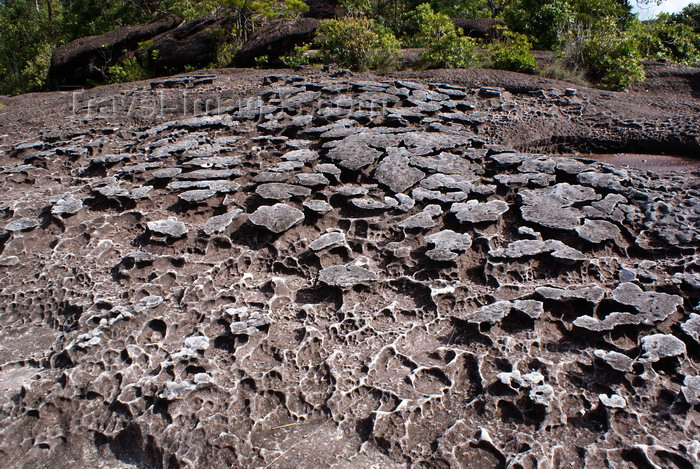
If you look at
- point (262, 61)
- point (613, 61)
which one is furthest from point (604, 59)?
point (262, 61)

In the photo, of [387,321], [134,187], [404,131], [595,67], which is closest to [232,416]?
[387,321]

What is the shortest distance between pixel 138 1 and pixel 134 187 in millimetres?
14463

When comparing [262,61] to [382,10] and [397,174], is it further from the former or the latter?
[382,10]

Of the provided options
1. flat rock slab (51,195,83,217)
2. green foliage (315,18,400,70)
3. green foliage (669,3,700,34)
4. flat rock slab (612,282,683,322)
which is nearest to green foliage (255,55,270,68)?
green foliage (315,18,400,70)

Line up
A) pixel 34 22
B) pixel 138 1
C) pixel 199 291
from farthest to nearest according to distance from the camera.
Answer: pixel 34 22 < pixel 138 1 < pixel 199 291

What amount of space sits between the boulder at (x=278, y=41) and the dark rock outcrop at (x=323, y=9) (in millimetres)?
4976

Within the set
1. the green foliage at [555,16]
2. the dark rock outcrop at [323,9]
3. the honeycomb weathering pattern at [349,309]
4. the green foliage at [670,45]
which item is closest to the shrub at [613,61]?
the green foliage at [555,16]

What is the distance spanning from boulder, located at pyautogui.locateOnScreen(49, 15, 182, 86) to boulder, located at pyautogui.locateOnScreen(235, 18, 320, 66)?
11.3 feet

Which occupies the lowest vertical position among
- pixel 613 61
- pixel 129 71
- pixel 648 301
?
pixel 129 71

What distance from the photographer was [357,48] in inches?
283

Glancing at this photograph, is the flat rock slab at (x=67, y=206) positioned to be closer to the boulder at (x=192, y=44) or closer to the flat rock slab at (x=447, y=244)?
the flat rock slab at (x=447, y=244)

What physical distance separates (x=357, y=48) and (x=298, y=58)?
99cm

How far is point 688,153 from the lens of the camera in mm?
4531

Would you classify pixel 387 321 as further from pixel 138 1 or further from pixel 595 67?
pixel 138 1
